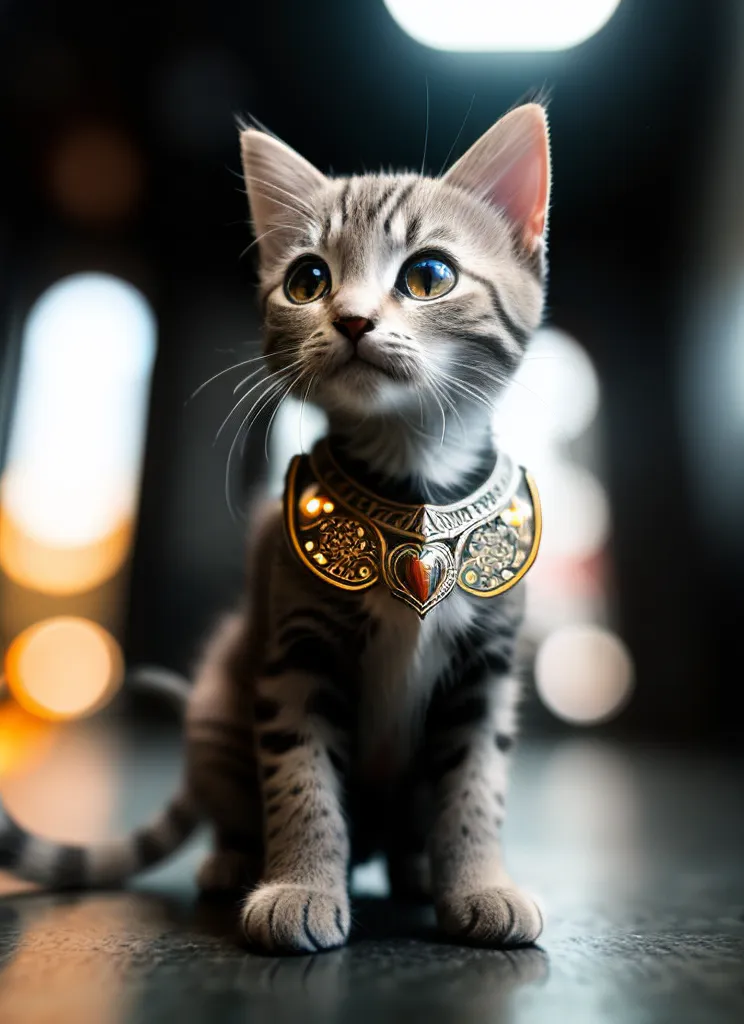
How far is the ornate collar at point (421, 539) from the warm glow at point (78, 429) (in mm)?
485

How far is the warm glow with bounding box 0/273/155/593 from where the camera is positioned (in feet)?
3.21

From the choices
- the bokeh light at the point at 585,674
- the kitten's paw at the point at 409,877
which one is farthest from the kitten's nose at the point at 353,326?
the bokeh light at the point at 585,674

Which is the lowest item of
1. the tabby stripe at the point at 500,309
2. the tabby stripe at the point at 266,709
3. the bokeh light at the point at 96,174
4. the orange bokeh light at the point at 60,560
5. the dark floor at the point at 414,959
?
the dark floor at the point at 414,959

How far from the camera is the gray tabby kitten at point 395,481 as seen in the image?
0.55 meters

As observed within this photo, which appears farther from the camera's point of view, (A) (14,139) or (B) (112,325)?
(B) (112,325)

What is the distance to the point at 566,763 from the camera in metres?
1.61

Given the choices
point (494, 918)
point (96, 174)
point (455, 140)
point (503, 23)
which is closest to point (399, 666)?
point (494, 918)

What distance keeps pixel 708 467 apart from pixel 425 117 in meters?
0.88

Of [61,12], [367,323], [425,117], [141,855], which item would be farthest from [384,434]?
[61,12]

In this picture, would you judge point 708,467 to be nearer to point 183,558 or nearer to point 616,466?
point 616,466

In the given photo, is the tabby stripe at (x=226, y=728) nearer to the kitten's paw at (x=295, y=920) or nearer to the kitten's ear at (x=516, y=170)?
the kitten's paw at (x=295, y=920)

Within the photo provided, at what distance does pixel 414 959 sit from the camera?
52cm

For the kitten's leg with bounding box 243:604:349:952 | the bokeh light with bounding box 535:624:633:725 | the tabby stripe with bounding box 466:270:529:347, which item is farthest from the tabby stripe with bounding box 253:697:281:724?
the bokeh light with bounding box 535:624:633:725

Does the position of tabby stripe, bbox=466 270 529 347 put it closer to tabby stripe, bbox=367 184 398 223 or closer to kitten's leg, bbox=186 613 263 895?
tabby stripe, bbox=367 184 398 223
